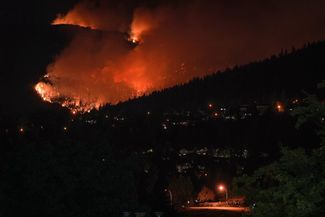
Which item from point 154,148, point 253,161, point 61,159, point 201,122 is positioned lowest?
point 61,159

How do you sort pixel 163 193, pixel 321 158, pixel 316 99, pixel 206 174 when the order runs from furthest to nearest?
pixel 206 174
pixel 163 193
pixel 316 99
pixel 321 158

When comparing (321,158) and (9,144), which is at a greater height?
(9,144)

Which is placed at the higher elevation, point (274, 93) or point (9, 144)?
point (274, 93)

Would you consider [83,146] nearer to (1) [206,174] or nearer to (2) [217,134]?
(1) [206,174]

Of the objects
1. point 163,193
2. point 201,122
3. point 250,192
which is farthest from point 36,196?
point 201,122

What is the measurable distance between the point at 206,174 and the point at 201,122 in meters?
58.4

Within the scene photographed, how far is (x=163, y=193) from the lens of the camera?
3566cm

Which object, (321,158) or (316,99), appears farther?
(316,99)

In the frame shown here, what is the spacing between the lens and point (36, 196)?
16688mm

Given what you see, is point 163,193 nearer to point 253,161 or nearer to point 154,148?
point 253,161

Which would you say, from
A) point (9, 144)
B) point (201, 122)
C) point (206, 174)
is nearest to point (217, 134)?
point (201, 122)

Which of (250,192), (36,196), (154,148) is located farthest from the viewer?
(154,148)

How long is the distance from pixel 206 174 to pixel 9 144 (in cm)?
7628

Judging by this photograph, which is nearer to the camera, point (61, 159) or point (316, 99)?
point (316, 99)
